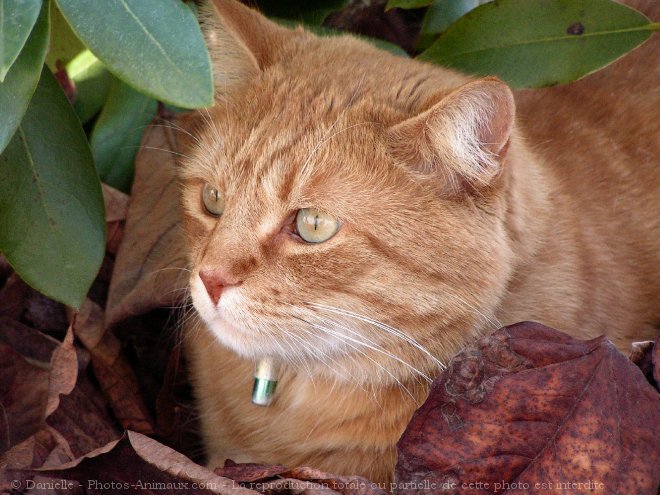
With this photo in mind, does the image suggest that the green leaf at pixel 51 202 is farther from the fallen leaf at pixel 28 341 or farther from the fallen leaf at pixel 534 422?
the fallen leaf at pixel 534 422

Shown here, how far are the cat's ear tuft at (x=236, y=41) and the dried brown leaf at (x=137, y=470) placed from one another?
Answer: 1.07 meters

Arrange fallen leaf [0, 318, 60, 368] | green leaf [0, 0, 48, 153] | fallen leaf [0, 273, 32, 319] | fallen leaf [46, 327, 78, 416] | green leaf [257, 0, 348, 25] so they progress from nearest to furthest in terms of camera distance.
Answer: green leaf [0, 0, 48, 153] → fallen leaf [46, 327, 78, 416] → fallen leaf [0, 318, 60, 368] → fallen leaf [0, 273, 32, 319] → green leaf [257, 0, 348, 25]

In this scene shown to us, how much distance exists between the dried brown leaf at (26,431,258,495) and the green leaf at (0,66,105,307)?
45 cm

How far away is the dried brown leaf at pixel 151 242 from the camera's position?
9.87 ft

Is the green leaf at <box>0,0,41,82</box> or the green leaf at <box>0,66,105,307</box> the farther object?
the green leaf at <box>0,66,105,307</box>

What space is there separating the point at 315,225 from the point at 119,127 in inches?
47.6

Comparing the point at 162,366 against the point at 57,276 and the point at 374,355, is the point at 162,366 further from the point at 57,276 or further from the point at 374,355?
the point at 374,355

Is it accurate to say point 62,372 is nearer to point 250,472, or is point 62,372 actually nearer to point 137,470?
point 137,470

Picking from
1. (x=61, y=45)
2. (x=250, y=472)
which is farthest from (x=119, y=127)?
(x=250, y=472)

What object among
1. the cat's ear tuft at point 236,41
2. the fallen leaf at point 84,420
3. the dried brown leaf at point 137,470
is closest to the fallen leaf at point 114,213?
the fallen leaf at point 84,420

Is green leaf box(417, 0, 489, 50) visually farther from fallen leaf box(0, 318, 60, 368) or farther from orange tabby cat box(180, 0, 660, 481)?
fallen leaf box(0, 318, 60, 368)

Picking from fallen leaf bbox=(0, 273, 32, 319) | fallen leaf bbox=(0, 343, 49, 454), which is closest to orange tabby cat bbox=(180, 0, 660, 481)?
fallen leaf bbox=(0, 343, 49, 454)

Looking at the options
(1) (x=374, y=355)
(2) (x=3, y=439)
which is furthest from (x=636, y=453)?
(2) (x=3, y=439)

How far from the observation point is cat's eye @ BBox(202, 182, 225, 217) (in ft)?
8.16
